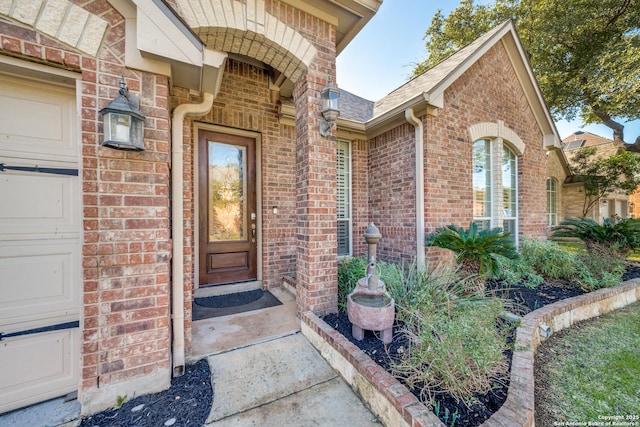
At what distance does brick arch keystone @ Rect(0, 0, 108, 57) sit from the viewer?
158cm

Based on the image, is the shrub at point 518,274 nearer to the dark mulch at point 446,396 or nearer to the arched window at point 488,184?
the arched window at point 488,184

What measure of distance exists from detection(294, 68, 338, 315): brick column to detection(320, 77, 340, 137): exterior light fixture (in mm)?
71

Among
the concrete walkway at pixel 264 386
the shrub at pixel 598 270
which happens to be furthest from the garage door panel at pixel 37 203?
the shrub at pixel 598 270

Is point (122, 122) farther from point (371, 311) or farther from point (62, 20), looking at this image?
point (371, 311)

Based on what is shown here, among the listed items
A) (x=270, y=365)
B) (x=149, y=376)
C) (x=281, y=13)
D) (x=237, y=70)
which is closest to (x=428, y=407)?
(x=270, y=365)

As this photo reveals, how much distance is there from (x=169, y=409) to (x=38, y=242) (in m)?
1.56

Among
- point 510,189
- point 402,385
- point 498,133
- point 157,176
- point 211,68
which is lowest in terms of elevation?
point 402,385

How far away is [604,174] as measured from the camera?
32.6 ft

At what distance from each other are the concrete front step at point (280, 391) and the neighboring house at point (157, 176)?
471mm

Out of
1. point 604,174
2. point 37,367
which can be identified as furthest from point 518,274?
point 604,174

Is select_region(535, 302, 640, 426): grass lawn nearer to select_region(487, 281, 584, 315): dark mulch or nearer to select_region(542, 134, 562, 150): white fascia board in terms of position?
select_region(487, 281, 584, 315): dark mulch

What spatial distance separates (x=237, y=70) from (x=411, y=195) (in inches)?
138

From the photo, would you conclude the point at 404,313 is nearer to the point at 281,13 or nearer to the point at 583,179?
the point at 281,13

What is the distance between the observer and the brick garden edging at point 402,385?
149 cm
